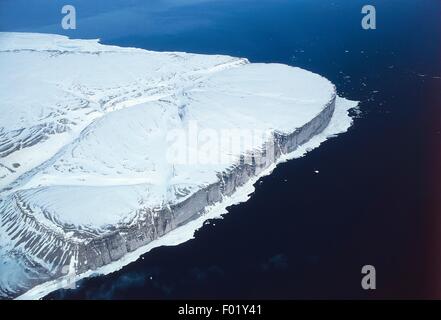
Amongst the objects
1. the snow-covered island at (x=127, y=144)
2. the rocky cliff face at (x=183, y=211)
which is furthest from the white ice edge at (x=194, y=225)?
the rocky cliff face at (x=183, y=211)

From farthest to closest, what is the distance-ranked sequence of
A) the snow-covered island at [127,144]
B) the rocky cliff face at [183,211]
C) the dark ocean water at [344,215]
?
the snow-covered island at [127,144] < the rocky cliff face at [183,211] < the dark ocean water at [344,215]

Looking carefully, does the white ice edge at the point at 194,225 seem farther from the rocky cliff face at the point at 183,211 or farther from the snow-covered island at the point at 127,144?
the rocky cliff face at the point at 183,211

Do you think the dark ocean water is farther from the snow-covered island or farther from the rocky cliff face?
the snow-covered island

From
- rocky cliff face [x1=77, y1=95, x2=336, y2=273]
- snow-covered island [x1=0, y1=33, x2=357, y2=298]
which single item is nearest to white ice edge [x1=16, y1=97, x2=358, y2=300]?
snow-covered island [x1=0, y1=33, x2=357, y2=298]

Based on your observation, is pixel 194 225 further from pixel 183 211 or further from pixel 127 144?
pixel 127 144

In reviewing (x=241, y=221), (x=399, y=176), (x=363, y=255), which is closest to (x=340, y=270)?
(x=363, y=255)
